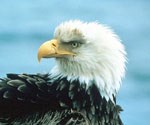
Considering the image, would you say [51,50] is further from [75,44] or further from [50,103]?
[50,103]

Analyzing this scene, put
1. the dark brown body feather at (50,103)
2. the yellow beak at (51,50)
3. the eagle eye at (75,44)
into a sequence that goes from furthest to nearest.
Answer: the eagle eye at (75,44), the yellow beak at (51,50), the dark brown body feather at (50,103)

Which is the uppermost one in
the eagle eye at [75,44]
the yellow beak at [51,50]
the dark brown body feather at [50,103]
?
the eagle eye at [75,44]

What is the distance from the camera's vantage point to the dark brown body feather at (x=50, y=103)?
31.9 meters

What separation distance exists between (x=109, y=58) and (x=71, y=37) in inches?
14.2

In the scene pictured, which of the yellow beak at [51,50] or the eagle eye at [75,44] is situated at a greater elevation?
the eagle eye at [75,44]

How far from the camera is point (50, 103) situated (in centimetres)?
3200

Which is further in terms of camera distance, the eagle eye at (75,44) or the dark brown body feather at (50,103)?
the eagle eye at (75,44)

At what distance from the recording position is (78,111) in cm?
3206

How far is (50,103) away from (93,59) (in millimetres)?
553

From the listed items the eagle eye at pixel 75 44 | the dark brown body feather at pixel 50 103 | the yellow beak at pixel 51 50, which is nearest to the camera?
the dark brown body feather at pixel 50 103

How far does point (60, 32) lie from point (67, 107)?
27.0 inches

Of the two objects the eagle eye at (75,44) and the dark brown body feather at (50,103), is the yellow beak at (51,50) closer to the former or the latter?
the eagle eye at (75,44)

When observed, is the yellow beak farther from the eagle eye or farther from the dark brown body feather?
the dark brown body feather

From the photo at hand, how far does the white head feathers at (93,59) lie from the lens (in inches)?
1270
